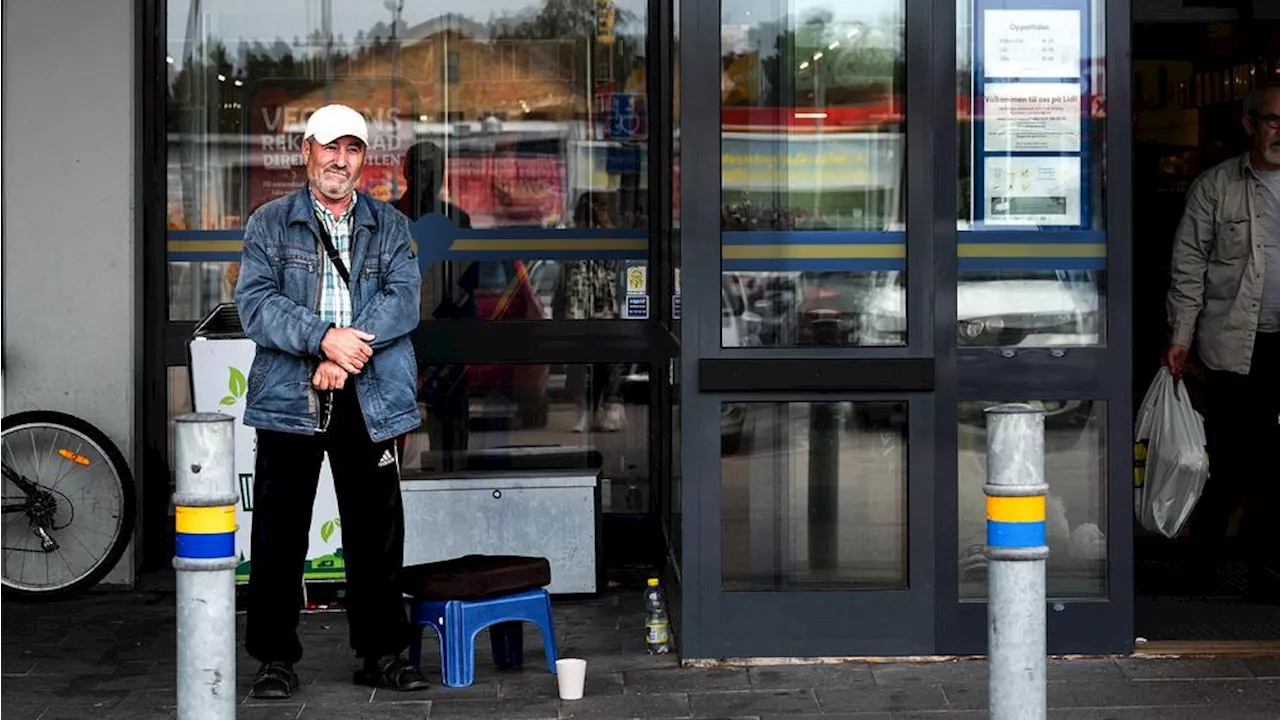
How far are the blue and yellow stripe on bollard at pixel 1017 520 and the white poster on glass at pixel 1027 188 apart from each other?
2.15 metres

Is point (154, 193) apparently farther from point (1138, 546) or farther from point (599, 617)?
point (1138, 546)

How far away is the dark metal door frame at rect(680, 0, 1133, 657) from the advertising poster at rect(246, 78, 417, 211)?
2.22m

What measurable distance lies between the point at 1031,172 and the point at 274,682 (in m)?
3.03

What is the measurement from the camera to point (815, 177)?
6.83m

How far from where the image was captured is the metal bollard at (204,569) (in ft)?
15.7

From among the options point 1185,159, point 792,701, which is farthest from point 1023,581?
point 1185,159

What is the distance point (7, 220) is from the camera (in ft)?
26.7

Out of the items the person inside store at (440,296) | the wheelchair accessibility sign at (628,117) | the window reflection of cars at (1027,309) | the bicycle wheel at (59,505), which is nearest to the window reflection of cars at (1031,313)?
the window reflection of cars at (1027,309)

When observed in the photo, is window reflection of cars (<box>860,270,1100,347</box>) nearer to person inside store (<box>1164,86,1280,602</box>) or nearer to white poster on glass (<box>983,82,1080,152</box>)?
white poster on glass (<box>983,82,1080,152</box>)

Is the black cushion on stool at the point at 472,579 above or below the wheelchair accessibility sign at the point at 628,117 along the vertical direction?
below

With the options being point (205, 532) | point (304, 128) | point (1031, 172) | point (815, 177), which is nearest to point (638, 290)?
point (304, 128)

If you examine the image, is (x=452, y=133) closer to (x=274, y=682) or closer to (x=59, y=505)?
(x=59, y=505)

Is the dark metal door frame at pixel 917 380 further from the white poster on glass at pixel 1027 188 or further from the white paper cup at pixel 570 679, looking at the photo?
the white paper cup at pixel 570 679

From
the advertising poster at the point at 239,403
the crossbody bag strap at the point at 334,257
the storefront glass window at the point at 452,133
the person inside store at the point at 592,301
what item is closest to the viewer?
the crossbody bag strap at the point at 334,257
